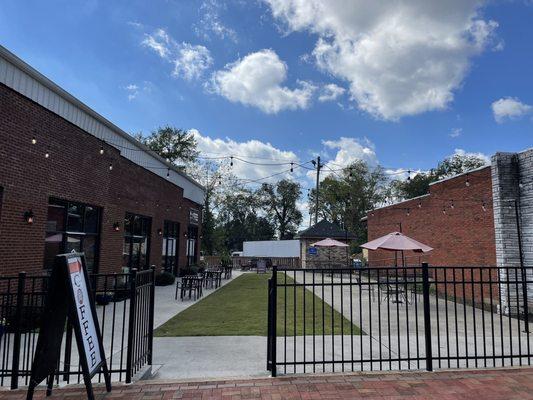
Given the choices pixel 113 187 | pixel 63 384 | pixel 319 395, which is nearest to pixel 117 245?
pixel 113 187

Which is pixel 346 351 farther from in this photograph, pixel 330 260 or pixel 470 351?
pixel 330 260

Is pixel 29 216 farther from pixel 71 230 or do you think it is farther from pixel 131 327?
pixel 131 327

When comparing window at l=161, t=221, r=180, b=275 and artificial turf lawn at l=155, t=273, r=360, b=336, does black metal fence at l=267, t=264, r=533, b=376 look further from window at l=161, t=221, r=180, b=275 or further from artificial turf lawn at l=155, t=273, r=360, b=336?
window at l=161, t=221, r=180, b=275

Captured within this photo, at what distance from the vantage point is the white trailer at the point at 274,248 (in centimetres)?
3180

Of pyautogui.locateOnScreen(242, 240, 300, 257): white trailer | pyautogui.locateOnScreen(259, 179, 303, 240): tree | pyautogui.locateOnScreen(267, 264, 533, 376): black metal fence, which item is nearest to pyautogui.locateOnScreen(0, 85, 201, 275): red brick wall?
pyautogui.locateOnScreen(267, 264, 533, 376): black metal fence

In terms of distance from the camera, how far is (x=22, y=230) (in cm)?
823

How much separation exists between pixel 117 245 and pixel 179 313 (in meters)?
4.65

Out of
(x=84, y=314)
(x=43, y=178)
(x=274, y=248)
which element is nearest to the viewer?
(x=84, y=314)

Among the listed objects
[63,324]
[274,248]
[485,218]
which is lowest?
[63,324]

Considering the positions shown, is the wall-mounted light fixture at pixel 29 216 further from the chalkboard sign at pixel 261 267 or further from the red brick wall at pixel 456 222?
the chalkboard sign at pixel 261 267

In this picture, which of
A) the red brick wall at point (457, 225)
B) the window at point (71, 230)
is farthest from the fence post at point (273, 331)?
the red brick wall at point (457, 225)

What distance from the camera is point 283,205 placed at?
198 ft

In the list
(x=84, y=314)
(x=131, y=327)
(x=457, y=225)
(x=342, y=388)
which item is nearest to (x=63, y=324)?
(x=84, y=314)

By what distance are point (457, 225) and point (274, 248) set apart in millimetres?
21835
